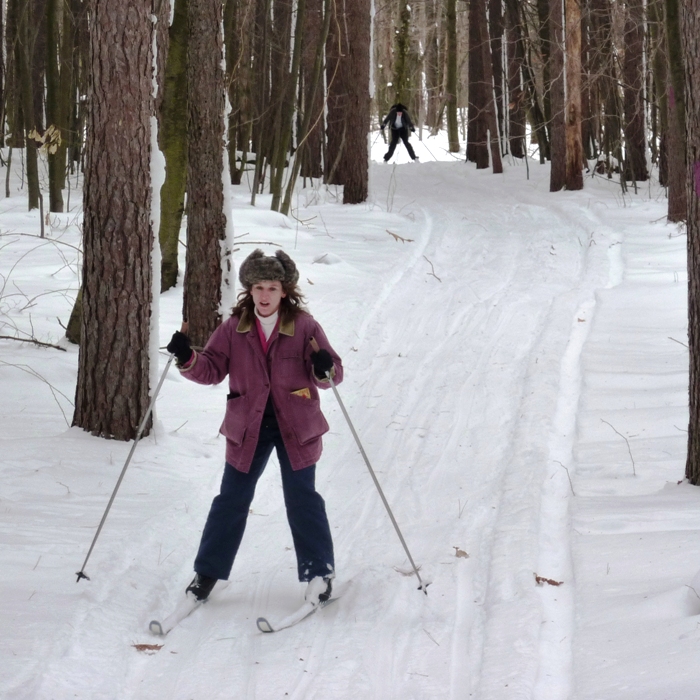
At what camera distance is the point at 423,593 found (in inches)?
164

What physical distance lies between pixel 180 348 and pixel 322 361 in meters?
0.64

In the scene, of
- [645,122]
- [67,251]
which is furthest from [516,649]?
[645,122]

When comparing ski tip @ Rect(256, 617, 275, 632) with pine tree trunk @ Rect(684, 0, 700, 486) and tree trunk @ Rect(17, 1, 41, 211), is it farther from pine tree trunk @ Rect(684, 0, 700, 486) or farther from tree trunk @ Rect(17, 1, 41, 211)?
tree trunk @ Rect(17, 1, 41, 211)

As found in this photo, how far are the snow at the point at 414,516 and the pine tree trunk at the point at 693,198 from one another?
34 cm

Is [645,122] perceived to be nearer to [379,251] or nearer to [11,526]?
[379,251]

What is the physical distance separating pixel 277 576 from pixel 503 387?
10.6ft

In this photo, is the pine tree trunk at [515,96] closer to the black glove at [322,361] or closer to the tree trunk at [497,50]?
the tree trunk at [497,50]

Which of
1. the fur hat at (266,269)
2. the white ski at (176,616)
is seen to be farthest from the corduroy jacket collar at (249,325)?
the white ski at (176,616)

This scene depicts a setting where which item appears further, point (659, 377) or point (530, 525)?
point (659, 377)

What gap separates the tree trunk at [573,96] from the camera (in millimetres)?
17266

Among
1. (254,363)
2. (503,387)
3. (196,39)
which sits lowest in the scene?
(503,387)

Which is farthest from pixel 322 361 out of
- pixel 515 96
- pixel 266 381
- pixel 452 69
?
pixel 515 96

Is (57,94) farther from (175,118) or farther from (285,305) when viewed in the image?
(285,305)

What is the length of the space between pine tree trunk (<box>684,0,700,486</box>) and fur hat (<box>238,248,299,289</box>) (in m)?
2.19
